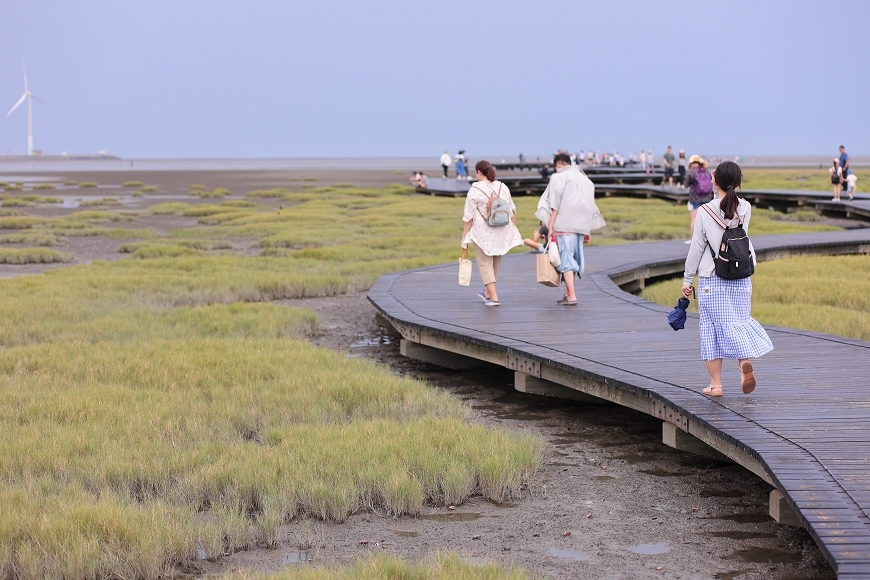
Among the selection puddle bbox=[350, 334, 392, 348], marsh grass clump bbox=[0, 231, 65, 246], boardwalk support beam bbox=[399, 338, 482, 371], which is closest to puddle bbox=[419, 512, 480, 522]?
boardwalk support beam bbox=[399, 338, 482, 371]

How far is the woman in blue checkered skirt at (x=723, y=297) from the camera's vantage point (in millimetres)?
6777

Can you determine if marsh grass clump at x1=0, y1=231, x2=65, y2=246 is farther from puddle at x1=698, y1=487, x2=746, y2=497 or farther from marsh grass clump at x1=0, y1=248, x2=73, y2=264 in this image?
puddle at x1=698, y1=487, x2=746, y2=497

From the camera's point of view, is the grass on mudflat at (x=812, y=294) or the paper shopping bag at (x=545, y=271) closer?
the paper shopping bag at (x=545, y=271)

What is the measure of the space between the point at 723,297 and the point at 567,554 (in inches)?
87.9

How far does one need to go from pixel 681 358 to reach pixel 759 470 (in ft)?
8.72

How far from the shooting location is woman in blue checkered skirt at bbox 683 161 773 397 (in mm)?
6777

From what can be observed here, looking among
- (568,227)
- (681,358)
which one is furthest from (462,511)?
(568,227)

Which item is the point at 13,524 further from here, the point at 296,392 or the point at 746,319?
the point at 746,319

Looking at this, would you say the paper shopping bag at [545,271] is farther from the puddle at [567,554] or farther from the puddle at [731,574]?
the puddle at [731,574]

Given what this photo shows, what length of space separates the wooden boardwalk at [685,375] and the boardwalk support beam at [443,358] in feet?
0.05

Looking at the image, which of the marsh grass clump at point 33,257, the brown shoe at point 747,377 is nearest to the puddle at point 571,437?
the brown shoe at point 747,377

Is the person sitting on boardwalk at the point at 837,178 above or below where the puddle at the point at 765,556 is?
above

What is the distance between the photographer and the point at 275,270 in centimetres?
1898

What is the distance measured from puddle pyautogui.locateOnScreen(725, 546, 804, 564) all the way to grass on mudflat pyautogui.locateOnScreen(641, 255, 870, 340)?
21.3 ft
